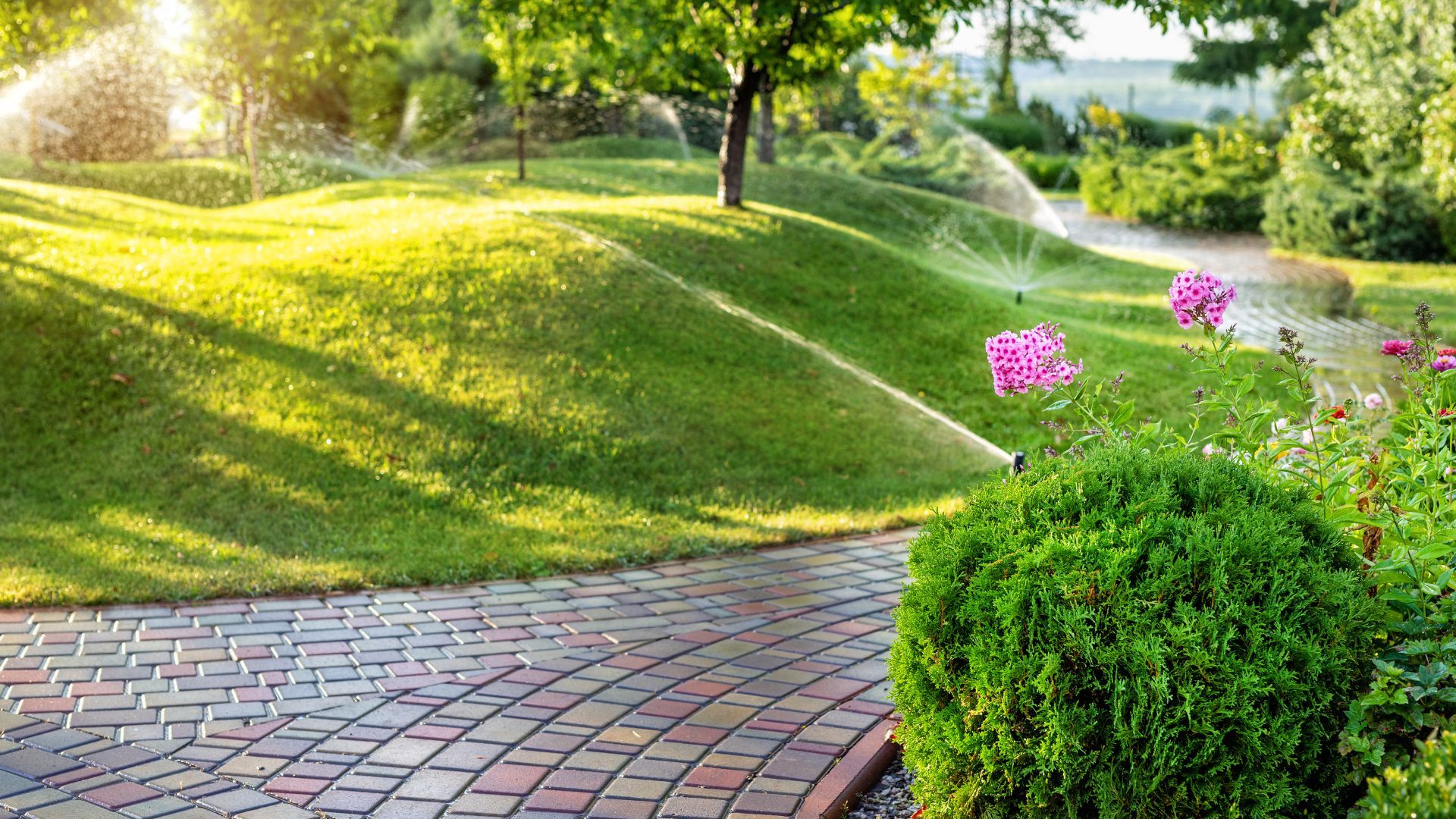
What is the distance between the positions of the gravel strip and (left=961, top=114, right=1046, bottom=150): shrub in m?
35.6

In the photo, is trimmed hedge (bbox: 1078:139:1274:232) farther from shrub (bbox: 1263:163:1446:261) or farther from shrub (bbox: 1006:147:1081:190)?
shrub (bbox: 1006:147:1081:190)

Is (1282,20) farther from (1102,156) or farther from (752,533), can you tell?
(752,533)

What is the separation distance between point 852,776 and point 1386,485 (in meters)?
1.81

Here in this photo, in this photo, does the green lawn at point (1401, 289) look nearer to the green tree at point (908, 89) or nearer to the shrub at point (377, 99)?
the green tree at point (908, 89)

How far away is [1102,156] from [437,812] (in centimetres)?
2928

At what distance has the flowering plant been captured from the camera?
9.02 ft

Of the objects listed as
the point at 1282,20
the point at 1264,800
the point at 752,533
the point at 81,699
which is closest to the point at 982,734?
the point at 1264,800

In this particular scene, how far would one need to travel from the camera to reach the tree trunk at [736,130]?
1298cm

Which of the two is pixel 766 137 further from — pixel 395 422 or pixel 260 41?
pixel 395 422

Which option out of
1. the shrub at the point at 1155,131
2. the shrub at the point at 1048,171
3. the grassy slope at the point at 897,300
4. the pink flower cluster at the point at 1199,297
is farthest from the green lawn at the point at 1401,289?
the shrub at the point at 1155,131

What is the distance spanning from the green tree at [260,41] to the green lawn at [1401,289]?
40.2 feet

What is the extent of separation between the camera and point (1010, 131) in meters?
38.4

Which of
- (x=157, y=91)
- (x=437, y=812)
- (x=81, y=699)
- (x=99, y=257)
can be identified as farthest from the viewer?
(x=157, y=91)

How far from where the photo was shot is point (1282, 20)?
121 ft
